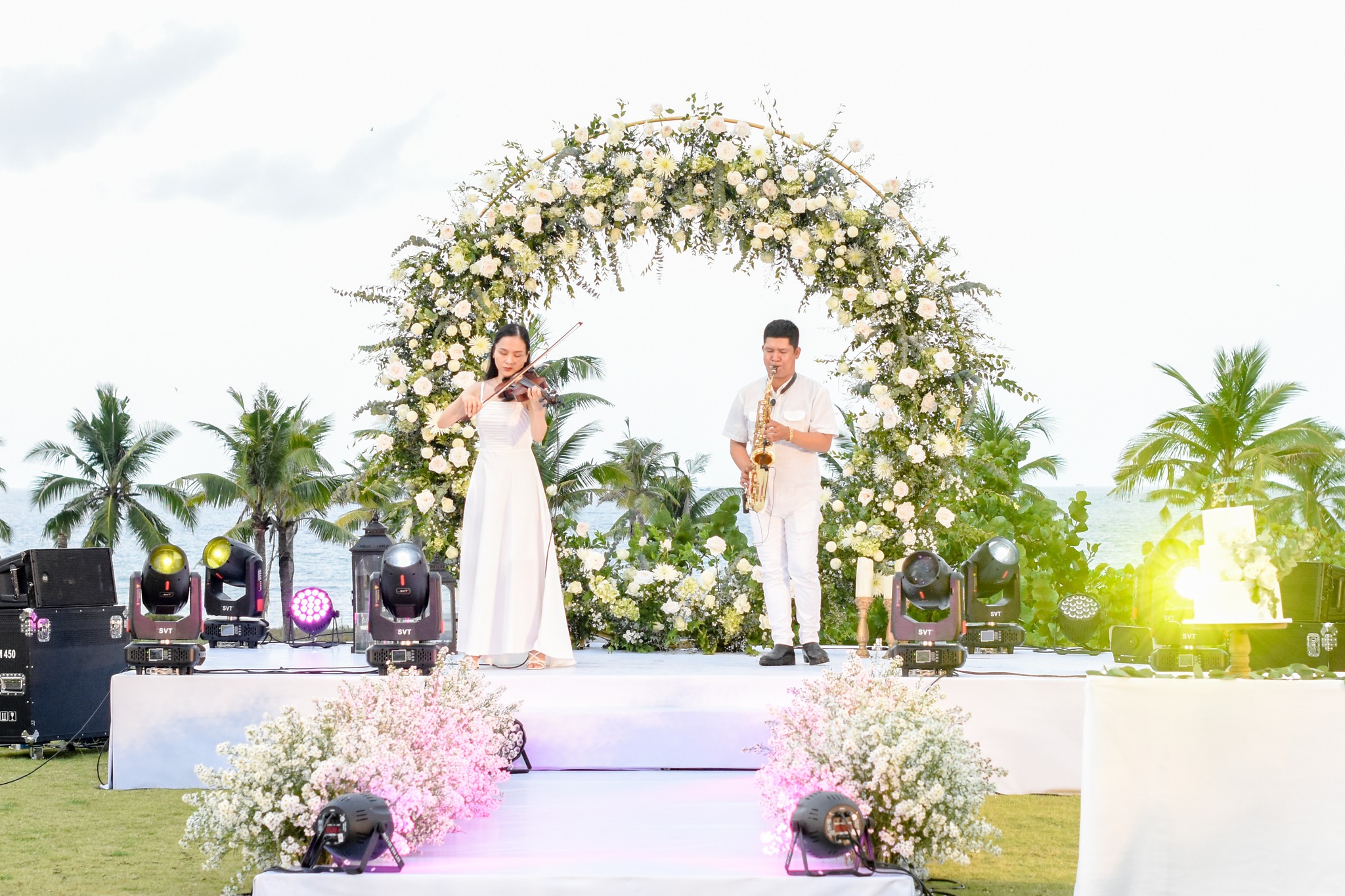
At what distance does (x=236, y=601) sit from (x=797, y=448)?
3.67m

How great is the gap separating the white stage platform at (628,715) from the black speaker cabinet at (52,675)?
1222 mm

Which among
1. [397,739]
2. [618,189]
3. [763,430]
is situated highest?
[618,189]

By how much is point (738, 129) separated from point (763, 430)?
1.91 m

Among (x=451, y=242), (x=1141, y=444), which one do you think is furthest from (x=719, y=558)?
(x=1141, y=444)

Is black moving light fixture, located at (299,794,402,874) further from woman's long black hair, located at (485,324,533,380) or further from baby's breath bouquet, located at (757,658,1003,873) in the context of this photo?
woman's long black hair, located at (485,324,533,380)

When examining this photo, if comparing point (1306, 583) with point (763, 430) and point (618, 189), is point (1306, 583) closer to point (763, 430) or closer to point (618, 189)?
point (763, 430)

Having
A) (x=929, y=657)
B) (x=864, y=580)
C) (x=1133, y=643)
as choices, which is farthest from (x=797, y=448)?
(x=1133, y=643)

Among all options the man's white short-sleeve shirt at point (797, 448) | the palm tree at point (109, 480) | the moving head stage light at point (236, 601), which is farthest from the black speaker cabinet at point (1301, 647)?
the palm tree at point (109, 480)

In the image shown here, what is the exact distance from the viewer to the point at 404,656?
18.6 ft

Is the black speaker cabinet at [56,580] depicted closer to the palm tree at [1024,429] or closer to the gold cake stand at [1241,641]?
the gold cake stand at [1241,641]

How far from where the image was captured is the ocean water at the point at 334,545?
6022 centimetres

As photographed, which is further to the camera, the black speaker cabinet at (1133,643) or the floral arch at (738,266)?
the floral arch at (738,266)

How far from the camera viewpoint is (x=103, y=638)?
699 cm

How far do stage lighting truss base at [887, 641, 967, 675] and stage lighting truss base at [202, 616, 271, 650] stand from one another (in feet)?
13.2
